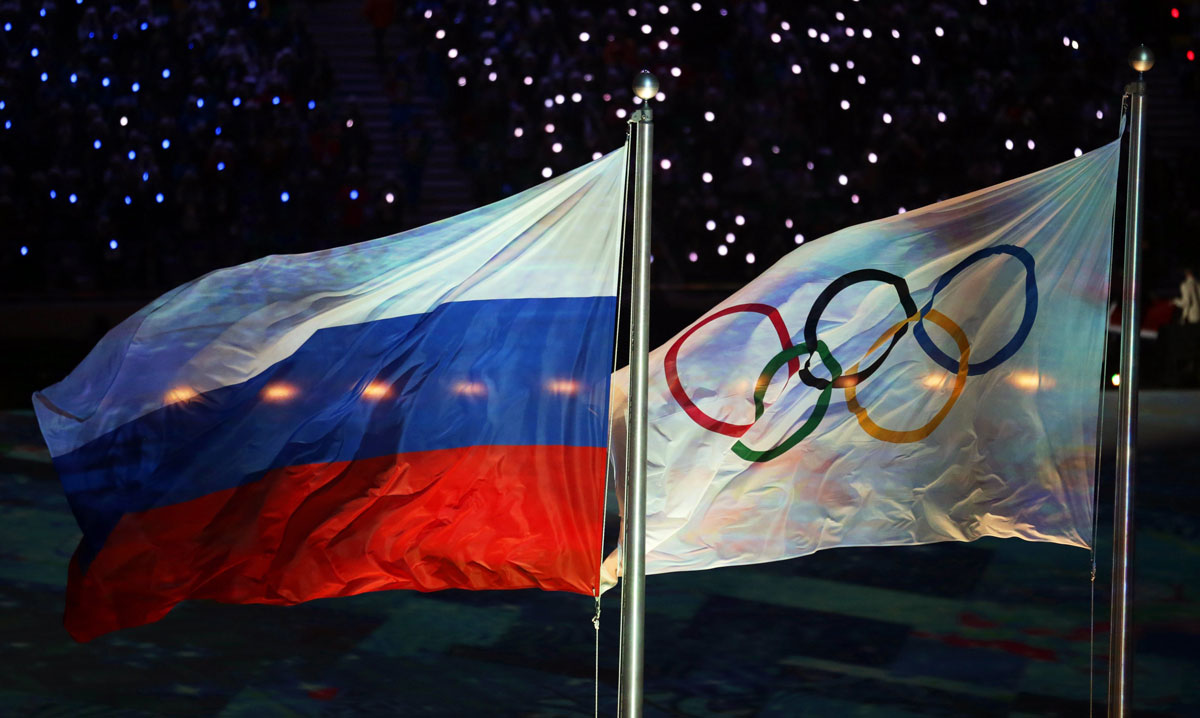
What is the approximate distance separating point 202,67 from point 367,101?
2601mm

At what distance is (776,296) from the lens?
18.7 feet

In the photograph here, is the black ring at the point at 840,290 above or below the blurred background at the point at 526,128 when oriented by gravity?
below

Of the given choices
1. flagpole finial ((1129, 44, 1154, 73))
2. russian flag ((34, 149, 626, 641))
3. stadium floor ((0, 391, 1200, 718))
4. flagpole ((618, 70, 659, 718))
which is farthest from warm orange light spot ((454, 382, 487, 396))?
flagpole finial ((1129, 44, 1154, 73))

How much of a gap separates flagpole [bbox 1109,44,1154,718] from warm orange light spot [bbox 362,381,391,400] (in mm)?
2725

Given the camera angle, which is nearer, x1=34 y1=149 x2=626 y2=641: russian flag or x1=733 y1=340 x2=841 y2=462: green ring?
x1=34 y1=149 x2=626 y2=641: russian flag

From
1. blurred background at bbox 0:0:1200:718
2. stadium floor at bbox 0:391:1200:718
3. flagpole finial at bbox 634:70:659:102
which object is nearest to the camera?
flagpole finial at bbox 634:70:659:102

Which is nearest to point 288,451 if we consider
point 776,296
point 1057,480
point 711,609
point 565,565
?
point 565,565

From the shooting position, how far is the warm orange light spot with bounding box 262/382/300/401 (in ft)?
16.6

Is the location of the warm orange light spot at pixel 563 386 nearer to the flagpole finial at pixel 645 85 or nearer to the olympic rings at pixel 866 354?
the olympic rings at pixel 866 354

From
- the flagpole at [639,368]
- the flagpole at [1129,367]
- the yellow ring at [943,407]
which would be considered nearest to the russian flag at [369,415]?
the flagpole at [639,368]

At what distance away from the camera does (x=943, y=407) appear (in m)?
5.72

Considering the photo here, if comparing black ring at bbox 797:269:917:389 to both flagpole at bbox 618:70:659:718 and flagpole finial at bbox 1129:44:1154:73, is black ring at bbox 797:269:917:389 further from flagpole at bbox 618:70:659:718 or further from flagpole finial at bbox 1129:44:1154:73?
flagpole finial at bbox 1129:44:1154:73

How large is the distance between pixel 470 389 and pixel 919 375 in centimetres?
176

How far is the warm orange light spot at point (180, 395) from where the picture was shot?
4.94 m
